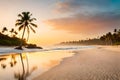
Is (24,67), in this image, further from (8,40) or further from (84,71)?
(8,40)

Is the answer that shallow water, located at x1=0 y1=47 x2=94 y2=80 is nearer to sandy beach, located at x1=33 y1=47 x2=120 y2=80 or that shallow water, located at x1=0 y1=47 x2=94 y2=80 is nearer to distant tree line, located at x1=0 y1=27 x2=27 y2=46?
sandy beach, located at x1=33 y1=47 x2=120 y2=80

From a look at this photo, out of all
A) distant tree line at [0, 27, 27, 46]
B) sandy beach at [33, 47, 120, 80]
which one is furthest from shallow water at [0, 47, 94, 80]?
distant tree line at [0, 27, 27, 46]

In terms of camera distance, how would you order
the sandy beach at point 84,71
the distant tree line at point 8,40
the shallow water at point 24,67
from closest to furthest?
the sandy beach at point 84,71 → the shallow water at point 24,67 → the distant tree line at point 8,40

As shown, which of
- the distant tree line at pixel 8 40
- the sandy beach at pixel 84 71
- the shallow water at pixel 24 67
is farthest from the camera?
the distant tree line at pixel 8 40

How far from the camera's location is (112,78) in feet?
39.9

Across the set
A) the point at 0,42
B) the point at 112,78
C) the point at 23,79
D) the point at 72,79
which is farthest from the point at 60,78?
the point at 0,42

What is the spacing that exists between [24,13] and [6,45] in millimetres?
23848

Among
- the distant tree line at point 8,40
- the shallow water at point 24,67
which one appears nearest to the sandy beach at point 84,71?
the shallow water at point 24,67

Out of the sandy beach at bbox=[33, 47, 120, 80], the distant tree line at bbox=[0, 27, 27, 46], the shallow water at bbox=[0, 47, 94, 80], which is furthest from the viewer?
the distant tree line at bbox=[0, 27, 27, 46]

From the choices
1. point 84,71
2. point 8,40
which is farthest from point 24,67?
point 8,40

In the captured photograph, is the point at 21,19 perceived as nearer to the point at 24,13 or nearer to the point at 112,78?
the point at 24,13

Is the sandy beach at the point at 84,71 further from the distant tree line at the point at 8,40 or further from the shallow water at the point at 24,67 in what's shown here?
the distant tree line at the point at 8,40

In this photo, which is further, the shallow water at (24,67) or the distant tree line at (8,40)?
the distant tree line at (8,40)

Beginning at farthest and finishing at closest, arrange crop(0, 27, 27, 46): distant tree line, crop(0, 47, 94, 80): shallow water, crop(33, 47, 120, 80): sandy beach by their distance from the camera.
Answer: crop(0, 27, 27, 46): distant tree line
crop(0, 47, 94, 80): shallow water
crop(33, 47, 120, 80): sandy beach
